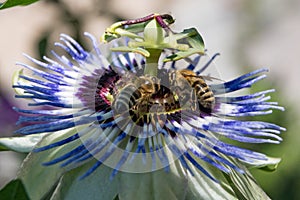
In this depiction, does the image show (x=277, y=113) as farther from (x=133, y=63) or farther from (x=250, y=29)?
(x=250, y=29)

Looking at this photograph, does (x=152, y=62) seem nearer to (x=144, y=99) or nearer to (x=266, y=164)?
(x=144, y=99)

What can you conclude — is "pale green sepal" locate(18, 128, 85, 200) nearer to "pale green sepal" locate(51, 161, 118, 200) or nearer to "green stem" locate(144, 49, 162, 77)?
"pale green sepal" locate(51, 161, 118, 200)

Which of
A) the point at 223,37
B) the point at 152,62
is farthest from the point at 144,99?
the point at 223,37

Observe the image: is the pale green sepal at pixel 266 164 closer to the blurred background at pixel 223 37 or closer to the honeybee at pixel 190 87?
the honeybee at pixel 190 87

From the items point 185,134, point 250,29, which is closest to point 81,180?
point 185,134

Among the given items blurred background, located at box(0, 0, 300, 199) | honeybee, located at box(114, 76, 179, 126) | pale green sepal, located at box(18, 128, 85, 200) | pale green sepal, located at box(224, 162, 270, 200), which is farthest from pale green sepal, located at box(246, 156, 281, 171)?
blurred background, located at box(0, 0, 300, 199)

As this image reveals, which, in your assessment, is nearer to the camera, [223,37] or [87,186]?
[87,186]
